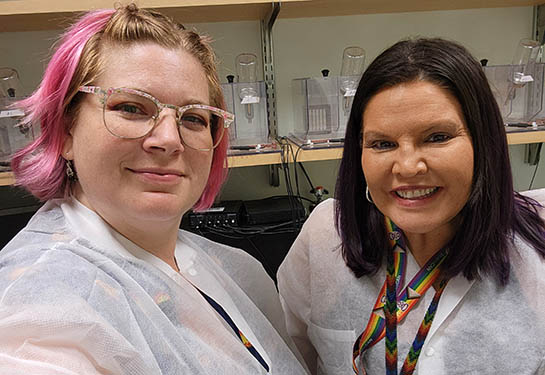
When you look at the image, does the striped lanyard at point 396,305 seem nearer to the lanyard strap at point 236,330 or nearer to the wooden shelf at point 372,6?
the lanyard strap at point 236,330

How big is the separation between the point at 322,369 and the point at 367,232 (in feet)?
1.14

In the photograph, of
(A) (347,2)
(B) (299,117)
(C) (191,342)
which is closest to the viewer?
(C) (191,342)

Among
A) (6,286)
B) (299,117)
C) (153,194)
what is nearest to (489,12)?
(299,117)

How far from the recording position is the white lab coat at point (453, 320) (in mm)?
728

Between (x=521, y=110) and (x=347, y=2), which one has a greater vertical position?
(x=347, y=2)

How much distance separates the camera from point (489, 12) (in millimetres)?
1845

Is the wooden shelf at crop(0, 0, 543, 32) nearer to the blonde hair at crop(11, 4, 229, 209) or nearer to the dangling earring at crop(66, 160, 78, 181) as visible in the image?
the blonde hair at crop(11, 4, 229, 209)

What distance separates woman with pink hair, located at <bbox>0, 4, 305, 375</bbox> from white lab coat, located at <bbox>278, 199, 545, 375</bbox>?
7.8 inches

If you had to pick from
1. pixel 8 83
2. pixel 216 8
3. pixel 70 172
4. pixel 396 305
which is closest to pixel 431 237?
pixel 396 305

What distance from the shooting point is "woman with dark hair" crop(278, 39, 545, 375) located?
0.68m

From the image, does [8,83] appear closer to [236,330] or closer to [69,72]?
[69,72]

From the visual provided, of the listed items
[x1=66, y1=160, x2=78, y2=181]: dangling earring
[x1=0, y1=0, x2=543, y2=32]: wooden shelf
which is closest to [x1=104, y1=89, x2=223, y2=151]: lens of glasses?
[x1=66, y1=160, x2=78, y2=181]: dangling earring

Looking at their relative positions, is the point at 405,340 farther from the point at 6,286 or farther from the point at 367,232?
the point at 6,286

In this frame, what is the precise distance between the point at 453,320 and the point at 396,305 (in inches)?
4.1
